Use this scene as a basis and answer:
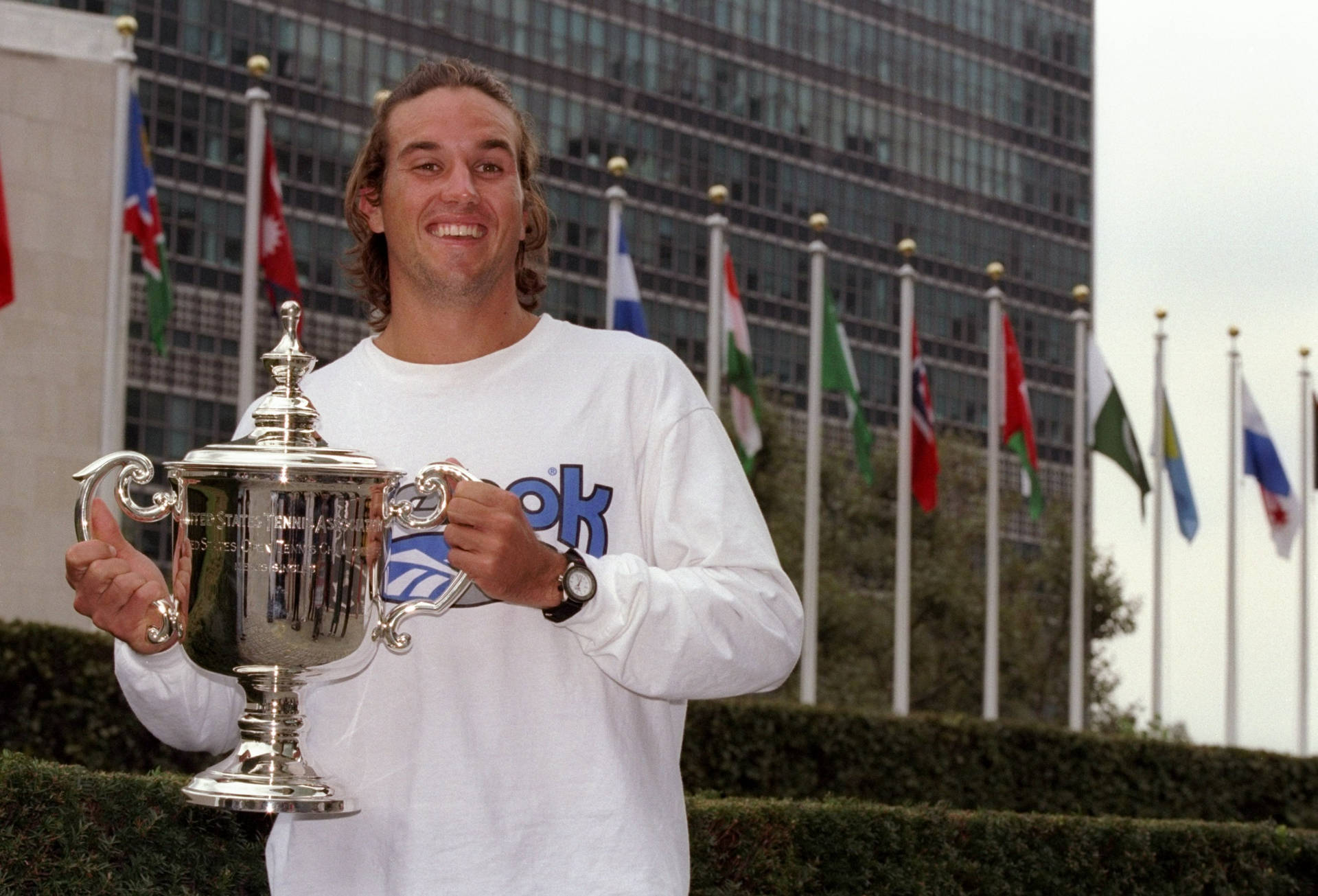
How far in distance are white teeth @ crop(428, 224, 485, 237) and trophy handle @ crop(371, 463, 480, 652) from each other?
515 millimetres

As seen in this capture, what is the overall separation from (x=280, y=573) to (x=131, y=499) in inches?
12.7

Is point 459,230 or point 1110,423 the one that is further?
point 1110,423

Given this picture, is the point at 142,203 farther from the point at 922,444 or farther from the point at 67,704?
the point at 922,444

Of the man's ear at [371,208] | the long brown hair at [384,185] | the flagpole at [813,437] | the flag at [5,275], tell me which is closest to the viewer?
the long brown hair at [384,185]

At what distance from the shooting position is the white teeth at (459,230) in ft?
11.4

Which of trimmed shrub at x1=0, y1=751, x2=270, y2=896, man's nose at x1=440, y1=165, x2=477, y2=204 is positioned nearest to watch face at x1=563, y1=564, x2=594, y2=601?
man's nose at x1=440, y1=165, x2=477, y2=204

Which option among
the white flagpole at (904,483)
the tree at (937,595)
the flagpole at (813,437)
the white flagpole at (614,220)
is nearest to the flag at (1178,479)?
the white flagpole at (904,483)

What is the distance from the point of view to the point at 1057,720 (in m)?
49.7

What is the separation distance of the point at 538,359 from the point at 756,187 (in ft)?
222

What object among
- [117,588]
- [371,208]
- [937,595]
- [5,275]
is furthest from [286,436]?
[937,595]

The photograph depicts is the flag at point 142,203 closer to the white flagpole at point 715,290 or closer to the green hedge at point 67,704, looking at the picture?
the green hedge at point 67,704

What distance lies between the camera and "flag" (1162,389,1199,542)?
28500mm

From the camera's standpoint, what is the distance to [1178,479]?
28.9 m

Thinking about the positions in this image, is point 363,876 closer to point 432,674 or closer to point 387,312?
point 432,674
